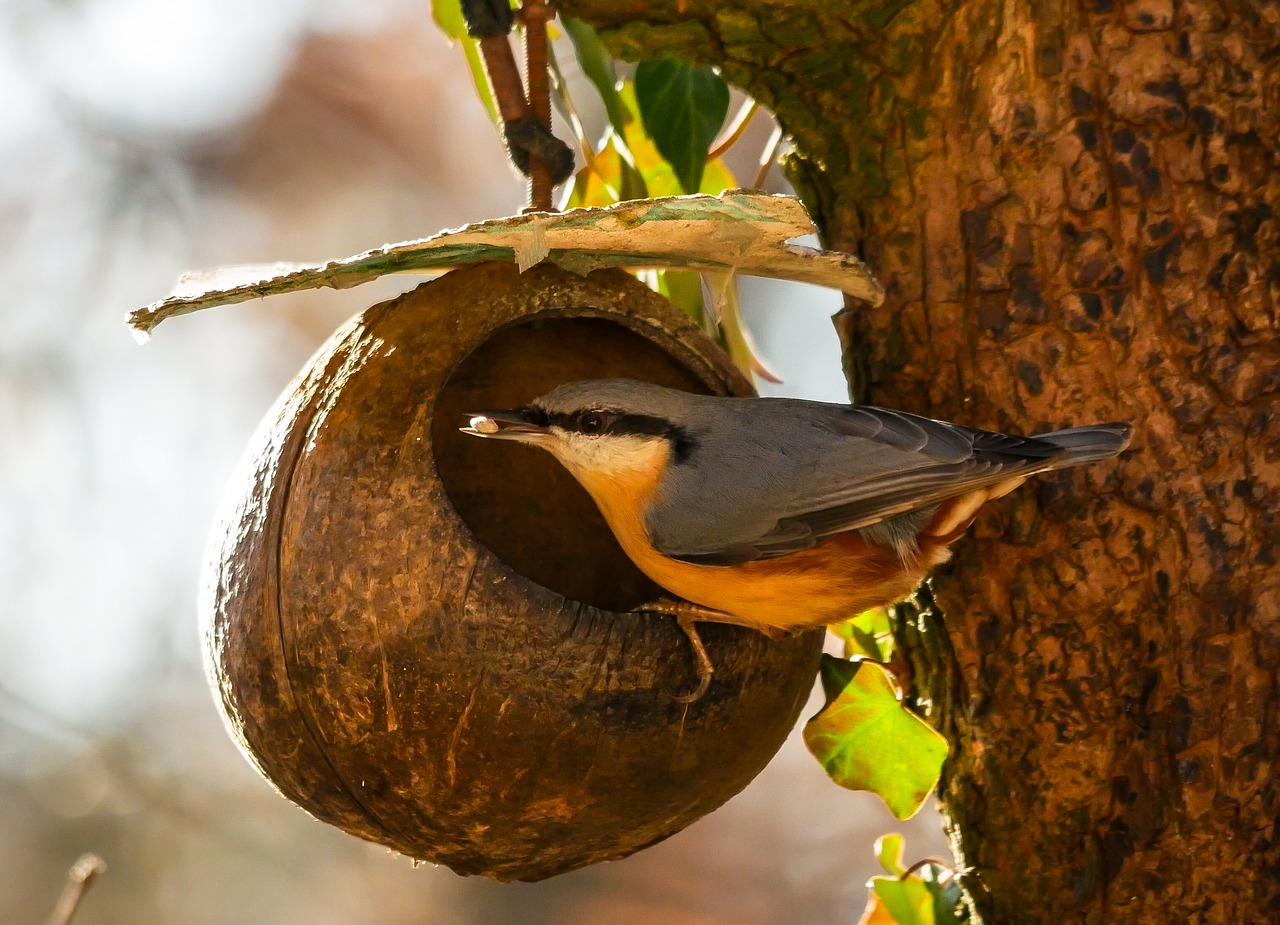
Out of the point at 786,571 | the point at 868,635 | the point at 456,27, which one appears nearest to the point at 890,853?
the point at 868,635

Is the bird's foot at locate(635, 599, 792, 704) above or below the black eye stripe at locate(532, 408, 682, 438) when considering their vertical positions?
below

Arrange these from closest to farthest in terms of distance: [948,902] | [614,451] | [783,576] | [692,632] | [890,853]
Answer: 1. [692,632]
2. [783,576]
3. [614,451]
4. [948,902]
5. [890,853]

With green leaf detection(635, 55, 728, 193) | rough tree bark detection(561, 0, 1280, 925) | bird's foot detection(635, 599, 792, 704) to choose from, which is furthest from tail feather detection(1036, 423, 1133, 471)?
green leaf detection(635, 55, 728, 193)

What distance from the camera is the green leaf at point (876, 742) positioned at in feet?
7.60

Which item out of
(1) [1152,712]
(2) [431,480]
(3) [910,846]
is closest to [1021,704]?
(1) [1152,712]

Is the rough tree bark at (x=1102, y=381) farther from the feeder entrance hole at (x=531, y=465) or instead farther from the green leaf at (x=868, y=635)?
the feeder entrance hole at (x=531, y=465)

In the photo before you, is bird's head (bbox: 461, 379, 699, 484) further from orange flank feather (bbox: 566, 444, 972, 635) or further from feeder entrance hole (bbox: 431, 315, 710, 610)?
feeder entrance hole (bbox: 431, 315, 710, 610)

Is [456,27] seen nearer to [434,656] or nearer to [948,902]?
[434,656]

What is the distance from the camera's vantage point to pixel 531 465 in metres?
2.73

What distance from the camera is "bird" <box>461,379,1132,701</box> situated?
2.16 meters

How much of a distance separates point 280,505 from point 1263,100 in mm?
1688

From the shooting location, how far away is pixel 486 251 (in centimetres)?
212

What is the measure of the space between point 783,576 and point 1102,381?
614 mm

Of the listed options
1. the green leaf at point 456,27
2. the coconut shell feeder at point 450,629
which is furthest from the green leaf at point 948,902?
the green leaf at point 456,27
